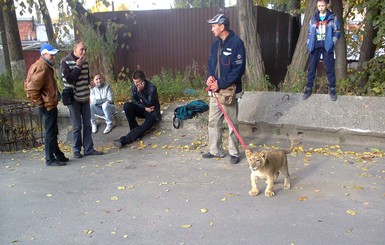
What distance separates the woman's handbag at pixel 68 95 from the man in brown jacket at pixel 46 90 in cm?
11

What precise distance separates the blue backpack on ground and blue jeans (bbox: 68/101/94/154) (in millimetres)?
1711

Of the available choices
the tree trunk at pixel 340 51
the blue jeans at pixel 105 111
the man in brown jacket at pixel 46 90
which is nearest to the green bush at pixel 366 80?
the tree trunk at pixel 340 51

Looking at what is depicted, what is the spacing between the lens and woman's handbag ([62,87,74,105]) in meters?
6.25

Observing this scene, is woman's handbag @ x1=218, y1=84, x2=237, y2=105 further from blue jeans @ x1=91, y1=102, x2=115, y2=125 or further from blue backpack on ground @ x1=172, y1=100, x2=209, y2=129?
blue jeans @ x1=91, y1=102, x2=115, y2=125

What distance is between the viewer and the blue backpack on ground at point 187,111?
7.68 metres

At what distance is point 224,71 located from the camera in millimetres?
5695

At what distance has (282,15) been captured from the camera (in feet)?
40.3

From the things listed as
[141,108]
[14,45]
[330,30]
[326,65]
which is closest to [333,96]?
[326,65]

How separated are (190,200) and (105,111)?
13.0ft

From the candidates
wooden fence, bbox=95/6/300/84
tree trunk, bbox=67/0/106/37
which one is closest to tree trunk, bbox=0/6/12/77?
wooden fence, bbox=95/6/300/84

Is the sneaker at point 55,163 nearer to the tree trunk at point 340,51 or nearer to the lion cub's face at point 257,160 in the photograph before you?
the lion cub's face at point 257,160

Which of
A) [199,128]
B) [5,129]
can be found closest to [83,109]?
[199,128]

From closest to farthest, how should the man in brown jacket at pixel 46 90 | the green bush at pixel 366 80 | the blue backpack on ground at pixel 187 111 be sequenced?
the man in brown jacket at pixel 46 90, the blue backpack on ground at pixel 187 111, the green bush at pixel 366 80

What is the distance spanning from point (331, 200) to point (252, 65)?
4.83 m
